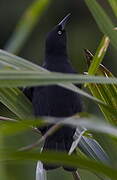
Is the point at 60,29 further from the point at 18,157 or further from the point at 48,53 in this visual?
the point at 18,157

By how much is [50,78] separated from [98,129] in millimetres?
125

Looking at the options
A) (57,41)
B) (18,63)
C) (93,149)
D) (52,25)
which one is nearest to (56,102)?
(93,149)

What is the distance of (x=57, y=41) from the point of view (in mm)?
2025

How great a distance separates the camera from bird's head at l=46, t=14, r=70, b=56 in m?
1.99

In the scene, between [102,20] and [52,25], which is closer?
[102,20]

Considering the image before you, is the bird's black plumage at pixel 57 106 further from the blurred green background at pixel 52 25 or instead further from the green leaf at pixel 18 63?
the blurred green background at pixel 52 25

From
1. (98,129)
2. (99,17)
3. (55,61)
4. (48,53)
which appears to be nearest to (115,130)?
(98,129)

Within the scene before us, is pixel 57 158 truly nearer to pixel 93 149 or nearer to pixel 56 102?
pixel 93 149

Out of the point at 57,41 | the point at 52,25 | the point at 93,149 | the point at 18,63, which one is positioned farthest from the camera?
the point at 52,25

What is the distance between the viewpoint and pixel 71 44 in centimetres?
569

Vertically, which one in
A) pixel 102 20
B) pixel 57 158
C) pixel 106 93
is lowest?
pixel 106 93

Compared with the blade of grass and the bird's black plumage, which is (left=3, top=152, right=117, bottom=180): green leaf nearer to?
the blade of grass

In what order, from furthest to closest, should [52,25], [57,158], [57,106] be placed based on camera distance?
[52,25] < [57,106] < [57,158]

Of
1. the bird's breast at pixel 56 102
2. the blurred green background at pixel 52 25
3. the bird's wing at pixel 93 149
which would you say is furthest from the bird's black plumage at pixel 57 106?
the blurred green background at pixel 52 25
